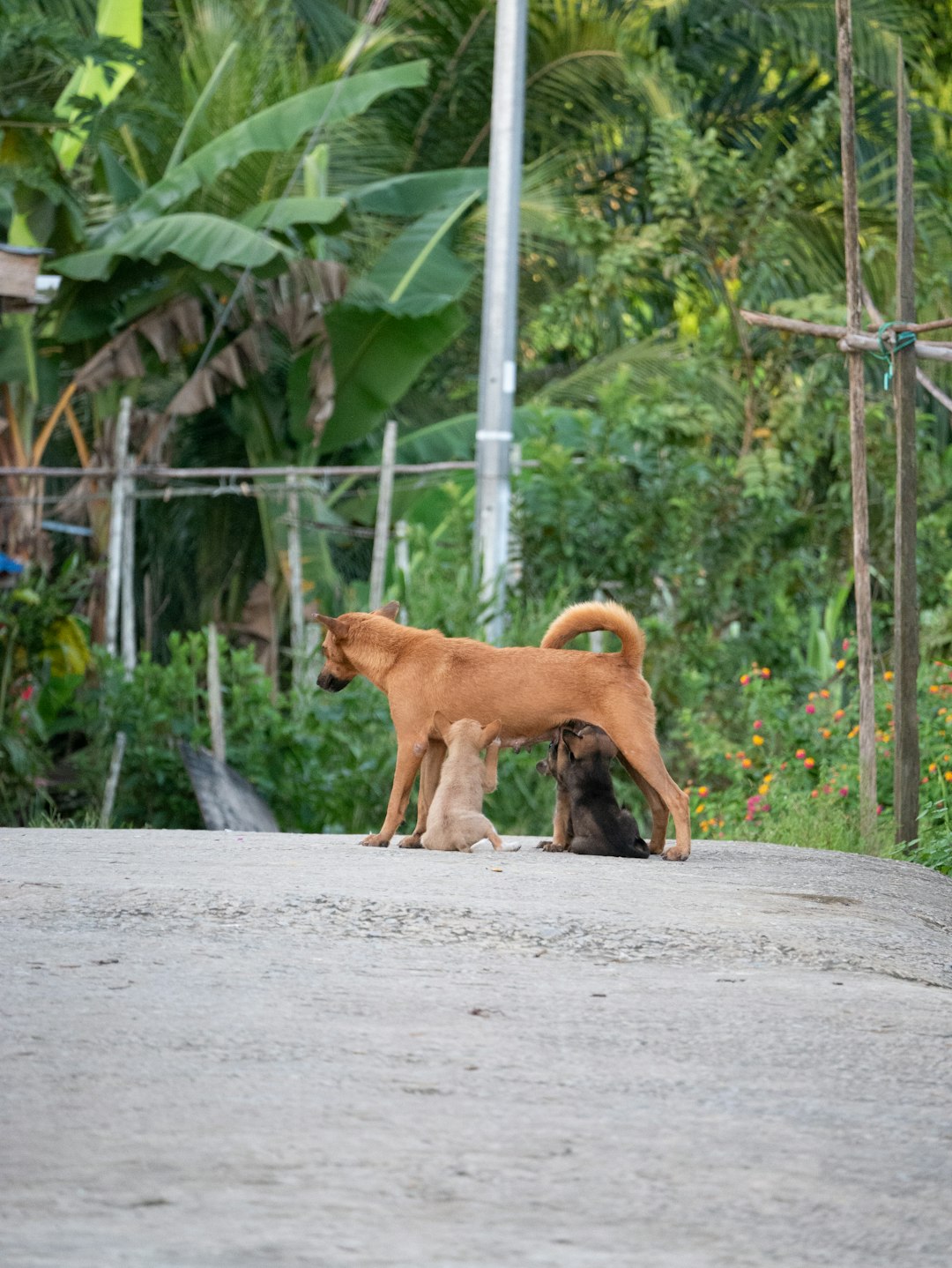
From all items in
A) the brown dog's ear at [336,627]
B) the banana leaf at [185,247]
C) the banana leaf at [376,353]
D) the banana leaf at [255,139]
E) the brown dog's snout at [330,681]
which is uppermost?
the banana leaf at [255,139]

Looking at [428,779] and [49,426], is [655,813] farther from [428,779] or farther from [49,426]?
[49,426]

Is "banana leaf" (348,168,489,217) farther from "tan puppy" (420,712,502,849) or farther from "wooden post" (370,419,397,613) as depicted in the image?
"tan puppy" (420,712,502,849)

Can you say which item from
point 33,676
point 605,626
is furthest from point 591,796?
point 33,676

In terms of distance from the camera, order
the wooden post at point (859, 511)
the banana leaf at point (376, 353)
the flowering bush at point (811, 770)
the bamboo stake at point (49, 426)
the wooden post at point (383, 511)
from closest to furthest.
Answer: the wooden post at point (859, 511) → the flowering bush at point (811, 770) → the wooden post at point (383, 511) → the bamboo stake at point (49, 426) → the banana leaf at point (376, 353)

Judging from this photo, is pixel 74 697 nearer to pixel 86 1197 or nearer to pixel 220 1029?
pixel 220 1029

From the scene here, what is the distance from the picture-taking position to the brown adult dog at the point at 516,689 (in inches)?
299

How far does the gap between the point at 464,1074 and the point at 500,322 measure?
10463mm

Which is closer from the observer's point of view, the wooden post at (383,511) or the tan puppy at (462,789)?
the tan puppy at (462,789)

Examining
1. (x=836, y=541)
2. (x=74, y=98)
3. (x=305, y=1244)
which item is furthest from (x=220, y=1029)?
(x=74, y=98)

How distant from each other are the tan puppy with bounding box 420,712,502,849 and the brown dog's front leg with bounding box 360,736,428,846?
13 centimetres

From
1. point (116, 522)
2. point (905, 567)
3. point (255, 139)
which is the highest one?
point (255, 139)

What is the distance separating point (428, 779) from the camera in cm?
816

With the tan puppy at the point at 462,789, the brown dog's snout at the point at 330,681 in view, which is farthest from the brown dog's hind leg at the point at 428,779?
the brown dog's snout at the point at 330,681

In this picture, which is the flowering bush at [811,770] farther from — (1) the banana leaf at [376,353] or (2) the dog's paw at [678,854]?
(1) the banana leaf at [376,353]
